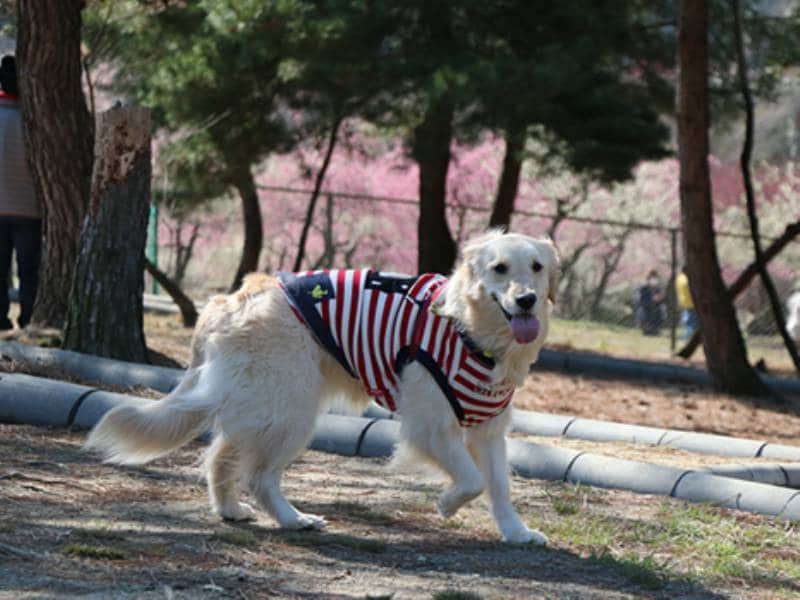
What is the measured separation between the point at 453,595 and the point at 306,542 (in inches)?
33.9

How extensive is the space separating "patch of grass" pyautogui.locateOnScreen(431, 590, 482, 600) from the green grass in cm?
72

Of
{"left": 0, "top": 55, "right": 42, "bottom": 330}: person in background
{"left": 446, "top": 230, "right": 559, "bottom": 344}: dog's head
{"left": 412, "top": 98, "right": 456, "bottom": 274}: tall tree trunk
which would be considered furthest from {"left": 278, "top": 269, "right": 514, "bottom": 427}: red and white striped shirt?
{"left": 412, "top": 98, "right": 456, "bottom": 274}: tall tree trunk

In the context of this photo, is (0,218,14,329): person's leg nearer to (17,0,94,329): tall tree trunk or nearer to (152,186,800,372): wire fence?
(17,0,94,329): tall tree trunk

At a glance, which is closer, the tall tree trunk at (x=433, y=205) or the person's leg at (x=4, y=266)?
the person's leg at (x=4, y=266)

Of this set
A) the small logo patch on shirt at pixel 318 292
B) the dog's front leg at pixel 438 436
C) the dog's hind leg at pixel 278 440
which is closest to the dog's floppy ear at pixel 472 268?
the dog's front leg at pixel 438 436

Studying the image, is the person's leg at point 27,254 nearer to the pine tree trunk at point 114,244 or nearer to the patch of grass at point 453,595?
the pine tree trunk at point 114,244

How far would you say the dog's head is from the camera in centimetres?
449

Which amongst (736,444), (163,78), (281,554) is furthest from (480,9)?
(281,554)

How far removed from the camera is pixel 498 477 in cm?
481

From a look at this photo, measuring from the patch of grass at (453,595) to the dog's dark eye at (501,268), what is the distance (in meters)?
1.25

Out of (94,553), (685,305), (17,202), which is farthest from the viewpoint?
(685,305)

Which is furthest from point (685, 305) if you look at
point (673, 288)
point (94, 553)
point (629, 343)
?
point (94, 553)

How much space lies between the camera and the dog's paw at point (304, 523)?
15.0 ft

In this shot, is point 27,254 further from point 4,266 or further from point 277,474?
point 277,474
